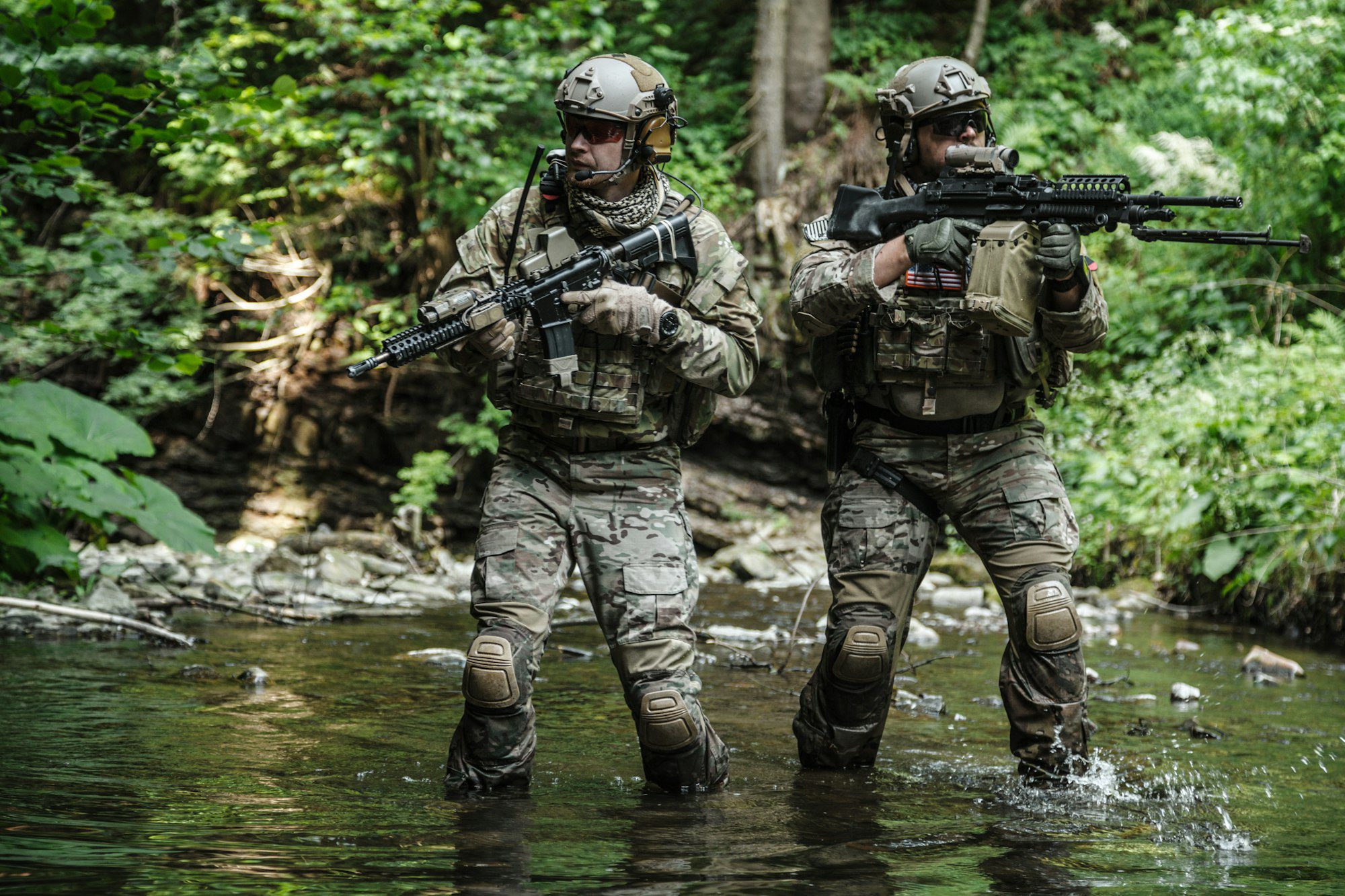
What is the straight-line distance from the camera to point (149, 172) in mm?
13234

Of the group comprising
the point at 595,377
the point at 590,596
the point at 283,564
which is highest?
the point at 595,377

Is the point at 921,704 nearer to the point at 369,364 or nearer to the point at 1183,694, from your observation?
the point at 1183,694

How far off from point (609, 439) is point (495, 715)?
945mm

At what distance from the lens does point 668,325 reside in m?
3.65

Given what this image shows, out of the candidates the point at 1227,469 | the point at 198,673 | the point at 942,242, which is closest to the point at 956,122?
the point at 942,242

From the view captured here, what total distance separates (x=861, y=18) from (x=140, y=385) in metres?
9.49

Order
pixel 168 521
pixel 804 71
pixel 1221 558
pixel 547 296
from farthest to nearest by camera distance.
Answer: pixel 804 71, pixel 1221 558, pixel 168 521, pixel 547 296

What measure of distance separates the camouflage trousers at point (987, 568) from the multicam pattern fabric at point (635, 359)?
693 millimetres

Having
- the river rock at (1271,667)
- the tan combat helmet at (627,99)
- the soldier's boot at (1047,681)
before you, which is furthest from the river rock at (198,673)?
the river rock at (1271,667)

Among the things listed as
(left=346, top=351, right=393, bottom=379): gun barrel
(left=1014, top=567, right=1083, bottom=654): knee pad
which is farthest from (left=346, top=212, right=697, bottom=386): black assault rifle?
(left=1014, top=567, right=1083, bottom=654): knee pad

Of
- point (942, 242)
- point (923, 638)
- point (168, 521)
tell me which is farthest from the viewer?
point (923, 638)

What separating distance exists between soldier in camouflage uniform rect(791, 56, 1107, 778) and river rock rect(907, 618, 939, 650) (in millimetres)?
2819

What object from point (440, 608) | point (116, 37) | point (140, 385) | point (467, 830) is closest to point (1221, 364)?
point (440, 608)

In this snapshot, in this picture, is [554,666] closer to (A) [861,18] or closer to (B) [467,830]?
(B) [467,830]
